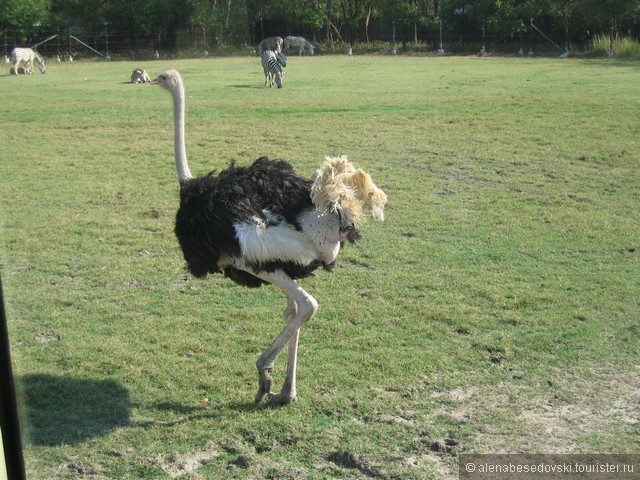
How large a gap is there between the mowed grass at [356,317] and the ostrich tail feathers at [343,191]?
0.84m

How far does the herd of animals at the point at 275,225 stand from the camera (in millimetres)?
3820

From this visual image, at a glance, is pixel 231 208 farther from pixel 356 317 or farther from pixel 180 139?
pixel 356 317

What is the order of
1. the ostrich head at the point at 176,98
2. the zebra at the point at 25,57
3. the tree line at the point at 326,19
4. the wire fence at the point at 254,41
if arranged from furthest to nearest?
the wire fence at the point at 254,41 → the tree line at the point at 326,19 → the zebra at the point at 25,57 → the ostrich head at the point at 176,98

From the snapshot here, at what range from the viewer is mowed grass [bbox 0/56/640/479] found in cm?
357

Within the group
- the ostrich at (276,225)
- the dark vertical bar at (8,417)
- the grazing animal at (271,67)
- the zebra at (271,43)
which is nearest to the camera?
the dark vertical bar at (8,417)

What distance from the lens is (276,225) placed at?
388 cm

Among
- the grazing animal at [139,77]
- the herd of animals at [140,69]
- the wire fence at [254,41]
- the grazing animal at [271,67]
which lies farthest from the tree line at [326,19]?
the grazing animal at [271,67]

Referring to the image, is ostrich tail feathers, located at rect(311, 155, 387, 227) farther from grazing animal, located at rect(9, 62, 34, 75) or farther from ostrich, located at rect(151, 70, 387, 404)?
grazing animal, located at rect(9, 62, 34, 75)

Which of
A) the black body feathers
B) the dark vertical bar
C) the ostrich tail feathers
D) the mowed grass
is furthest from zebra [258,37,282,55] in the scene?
the dark vertical bar

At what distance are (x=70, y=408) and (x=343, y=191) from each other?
5.08ft

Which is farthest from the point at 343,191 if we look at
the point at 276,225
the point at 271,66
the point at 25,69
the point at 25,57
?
the point at 25,69

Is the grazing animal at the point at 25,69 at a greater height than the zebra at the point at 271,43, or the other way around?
the zebra at the point at 271,43

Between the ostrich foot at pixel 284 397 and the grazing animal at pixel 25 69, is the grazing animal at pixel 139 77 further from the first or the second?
the ostrich foot at pixel 284 397

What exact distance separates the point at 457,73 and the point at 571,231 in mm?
14903
